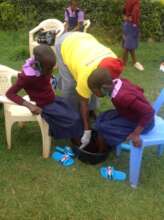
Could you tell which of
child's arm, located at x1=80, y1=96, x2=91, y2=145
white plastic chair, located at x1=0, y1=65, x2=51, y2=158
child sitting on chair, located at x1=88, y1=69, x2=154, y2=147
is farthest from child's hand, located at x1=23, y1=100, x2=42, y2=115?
child sitting on chair, located at x1=88, y1=69, x2=154, y2=147

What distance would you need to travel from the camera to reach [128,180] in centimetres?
385

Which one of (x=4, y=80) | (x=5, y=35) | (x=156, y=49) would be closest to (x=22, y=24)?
(x=5, y=35)

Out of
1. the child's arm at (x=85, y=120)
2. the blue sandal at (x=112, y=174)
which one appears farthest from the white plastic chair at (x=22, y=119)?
the blue sandal at (x=112, y=174)

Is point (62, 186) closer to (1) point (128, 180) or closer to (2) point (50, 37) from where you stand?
(1) point (128, 180)

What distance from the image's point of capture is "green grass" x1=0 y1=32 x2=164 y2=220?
3.44 metres

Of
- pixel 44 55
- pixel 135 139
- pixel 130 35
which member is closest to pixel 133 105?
pixel 135 139

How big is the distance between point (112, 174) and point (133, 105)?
2.68 feet

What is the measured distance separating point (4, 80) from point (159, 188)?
1983mm

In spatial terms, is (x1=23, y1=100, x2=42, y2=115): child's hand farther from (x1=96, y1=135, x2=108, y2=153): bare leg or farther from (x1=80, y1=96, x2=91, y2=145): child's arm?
(x1=96, y1=135, x2=108, y2=153): bare leg

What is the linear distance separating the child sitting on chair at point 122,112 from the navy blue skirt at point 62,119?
22 centimetres

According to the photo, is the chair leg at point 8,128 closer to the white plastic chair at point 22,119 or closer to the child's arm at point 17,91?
the white plastic chair at point 22,119

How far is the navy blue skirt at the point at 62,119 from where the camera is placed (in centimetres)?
378

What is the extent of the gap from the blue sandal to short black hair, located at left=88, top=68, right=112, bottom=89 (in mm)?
904

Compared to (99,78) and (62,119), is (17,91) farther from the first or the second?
(99,78)
